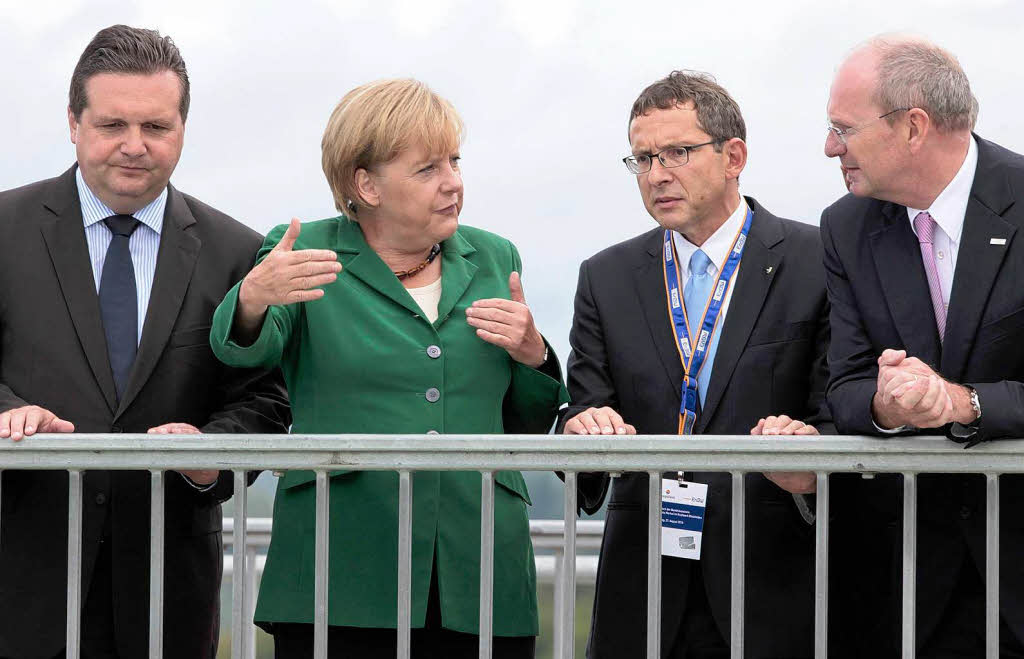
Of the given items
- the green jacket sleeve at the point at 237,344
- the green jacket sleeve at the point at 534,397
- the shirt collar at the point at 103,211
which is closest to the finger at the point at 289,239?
the green jacket sleeve at the point at 237,344

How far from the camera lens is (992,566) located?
10.9 ft

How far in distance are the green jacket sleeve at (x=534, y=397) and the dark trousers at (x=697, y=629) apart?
0.58 meters

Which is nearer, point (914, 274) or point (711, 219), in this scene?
point (914, 274)

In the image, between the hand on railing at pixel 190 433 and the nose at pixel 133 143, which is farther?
the nose at pixel 133 143

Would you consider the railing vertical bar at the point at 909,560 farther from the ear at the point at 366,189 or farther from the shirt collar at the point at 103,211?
the shirt collar at the point at 103,211

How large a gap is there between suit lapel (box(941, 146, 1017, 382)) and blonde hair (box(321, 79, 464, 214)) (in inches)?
53.7

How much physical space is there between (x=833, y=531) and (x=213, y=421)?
171 cm

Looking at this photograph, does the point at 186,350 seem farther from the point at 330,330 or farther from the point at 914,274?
the point at 914,274

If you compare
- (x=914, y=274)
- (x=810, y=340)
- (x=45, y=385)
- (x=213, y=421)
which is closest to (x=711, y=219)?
(x=810, y=340)

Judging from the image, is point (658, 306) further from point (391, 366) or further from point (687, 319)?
point (391, 366)

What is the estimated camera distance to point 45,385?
3.88 m

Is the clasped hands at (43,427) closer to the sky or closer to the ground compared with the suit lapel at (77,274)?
closer to the ground

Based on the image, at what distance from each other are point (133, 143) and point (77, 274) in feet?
1.31

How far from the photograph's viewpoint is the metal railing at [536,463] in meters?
3.30
